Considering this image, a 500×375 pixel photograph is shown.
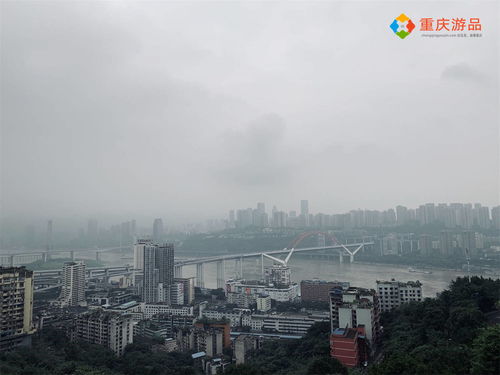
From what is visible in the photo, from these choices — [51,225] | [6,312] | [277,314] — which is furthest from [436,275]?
[51,225]

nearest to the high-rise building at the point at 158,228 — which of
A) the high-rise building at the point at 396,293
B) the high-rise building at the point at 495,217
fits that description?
the high-rise building at the point at 495,217

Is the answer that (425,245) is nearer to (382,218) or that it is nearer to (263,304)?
(382,218)

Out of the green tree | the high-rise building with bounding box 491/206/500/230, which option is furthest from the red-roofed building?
the high-rise building with bounding box 491/206/500/230

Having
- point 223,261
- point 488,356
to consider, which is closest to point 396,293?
point 488,356

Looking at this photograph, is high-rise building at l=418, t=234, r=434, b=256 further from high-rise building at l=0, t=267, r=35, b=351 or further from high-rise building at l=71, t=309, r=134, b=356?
high-rise building at l=0, t=267, r=35, b=351

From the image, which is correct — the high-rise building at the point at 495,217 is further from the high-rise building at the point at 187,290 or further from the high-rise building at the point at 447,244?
the high-rise building at the point at 187,290

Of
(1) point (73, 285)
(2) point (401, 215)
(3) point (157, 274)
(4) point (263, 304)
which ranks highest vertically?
(2) point (401, 215)
